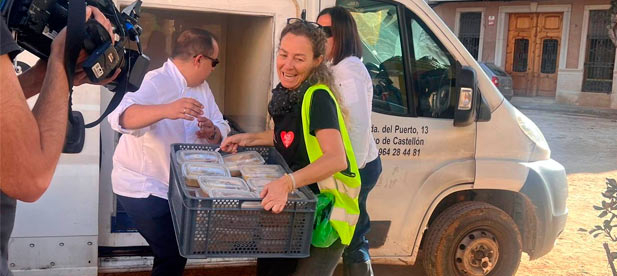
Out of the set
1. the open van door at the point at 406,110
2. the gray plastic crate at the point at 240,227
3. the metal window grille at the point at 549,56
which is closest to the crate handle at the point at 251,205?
the gray plastic crate at the point at 240,227

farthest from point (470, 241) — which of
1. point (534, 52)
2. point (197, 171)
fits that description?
point (534, 52)

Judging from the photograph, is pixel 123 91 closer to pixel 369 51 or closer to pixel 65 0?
pixel 65 0

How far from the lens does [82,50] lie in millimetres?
1726

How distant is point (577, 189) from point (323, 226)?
7270 millimetres

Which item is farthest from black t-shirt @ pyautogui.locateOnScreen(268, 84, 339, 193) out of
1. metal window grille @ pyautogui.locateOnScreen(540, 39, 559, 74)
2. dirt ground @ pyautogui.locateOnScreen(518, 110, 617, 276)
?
metal window grille @ pyautogui.locateOnScreen(540, 39, 559, 74)

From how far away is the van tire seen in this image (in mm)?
4609

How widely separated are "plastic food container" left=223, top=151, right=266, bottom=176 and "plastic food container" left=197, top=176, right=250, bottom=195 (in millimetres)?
222

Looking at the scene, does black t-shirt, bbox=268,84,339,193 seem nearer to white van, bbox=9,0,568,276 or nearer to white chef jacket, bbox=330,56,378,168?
white chef jacket, bbox=330,56,378,168

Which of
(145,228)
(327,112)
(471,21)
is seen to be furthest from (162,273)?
(471,21)

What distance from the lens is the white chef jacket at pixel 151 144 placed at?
10.5 feet

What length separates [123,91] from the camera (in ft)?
6.98

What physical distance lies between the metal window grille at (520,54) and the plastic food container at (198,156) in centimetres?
2233

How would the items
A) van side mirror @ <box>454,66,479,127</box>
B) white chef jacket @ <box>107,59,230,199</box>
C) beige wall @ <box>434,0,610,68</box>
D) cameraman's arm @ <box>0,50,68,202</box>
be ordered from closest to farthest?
cameraman's arm @ <box>0,50,68,202</box> < white chef jacket @ <box>107,59,230,199</box> < van side mirror @ <box>454,66,479,127</box> < beige wall @ <box>434,0,610,68</box>

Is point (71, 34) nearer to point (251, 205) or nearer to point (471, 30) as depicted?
point (251, 205)
